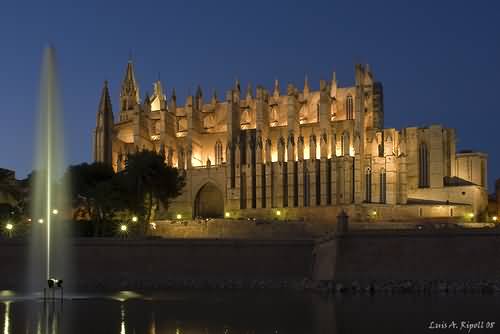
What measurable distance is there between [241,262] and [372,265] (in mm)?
9286

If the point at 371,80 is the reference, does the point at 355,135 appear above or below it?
below

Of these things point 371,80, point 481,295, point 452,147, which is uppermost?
point 371,80

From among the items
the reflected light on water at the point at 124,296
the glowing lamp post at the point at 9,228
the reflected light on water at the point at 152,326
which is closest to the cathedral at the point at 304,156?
the glowing lamp post at the point at 9,228

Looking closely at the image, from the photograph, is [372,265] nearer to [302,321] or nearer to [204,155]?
[302,321]

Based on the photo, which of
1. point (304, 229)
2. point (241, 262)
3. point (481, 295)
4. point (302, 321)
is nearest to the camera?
point (302, 321)

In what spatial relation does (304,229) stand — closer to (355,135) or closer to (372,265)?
(355,135)

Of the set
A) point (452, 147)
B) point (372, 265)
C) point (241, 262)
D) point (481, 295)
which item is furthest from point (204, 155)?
point (481, 295)

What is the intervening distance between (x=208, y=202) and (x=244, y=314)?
5156cm

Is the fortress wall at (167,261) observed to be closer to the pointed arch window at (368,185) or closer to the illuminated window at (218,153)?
the pointed arch window at (368,185)

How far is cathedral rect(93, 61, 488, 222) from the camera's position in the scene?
2800 inches

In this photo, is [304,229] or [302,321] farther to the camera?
[304,229]

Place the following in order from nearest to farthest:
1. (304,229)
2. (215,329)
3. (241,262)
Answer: (215,329) → (241,262) → (304,229)

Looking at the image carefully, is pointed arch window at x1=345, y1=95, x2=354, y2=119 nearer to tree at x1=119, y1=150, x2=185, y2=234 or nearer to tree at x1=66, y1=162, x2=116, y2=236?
tree at x1=119, y1=150, x2=185, y2=234

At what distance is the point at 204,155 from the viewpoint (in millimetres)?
84062
